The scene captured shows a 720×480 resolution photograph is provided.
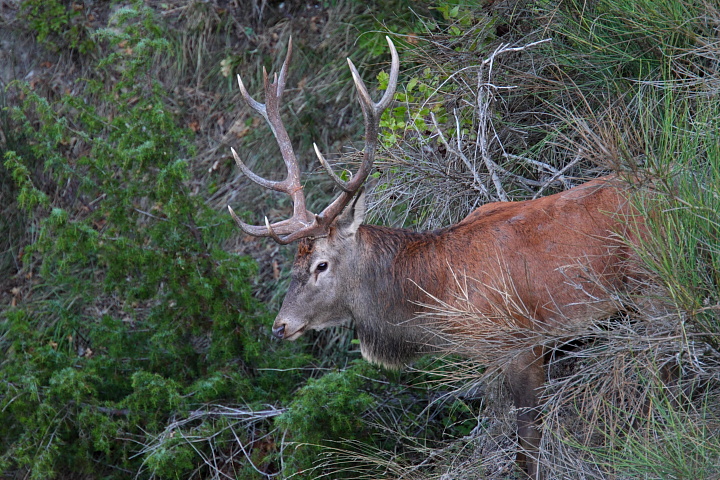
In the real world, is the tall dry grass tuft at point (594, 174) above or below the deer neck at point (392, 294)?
above

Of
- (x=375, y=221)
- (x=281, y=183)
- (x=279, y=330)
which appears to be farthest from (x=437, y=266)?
(x=375, y=221)

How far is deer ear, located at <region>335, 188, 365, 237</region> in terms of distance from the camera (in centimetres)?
424

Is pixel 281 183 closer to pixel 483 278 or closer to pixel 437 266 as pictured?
pixel 437 266

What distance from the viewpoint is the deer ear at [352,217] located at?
13.9ft

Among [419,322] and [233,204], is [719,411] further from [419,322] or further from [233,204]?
[233,204]

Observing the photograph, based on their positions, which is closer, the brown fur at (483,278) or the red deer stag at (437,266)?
the brown fur at (483,278)

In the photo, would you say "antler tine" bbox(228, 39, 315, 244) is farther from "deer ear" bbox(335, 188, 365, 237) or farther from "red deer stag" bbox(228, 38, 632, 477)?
"deer ear" bbox(335, 188, 365, 237)

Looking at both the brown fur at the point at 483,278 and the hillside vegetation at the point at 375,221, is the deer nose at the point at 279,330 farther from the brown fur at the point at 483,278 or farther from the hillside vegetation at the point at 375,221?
the hillside vegetation at the point at 375,221

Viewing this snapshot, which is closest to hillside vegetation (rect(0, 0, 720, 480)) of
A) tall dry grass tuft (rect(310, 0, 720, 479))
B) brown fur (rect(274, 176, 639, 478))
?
tall dry grass tuft (rect(310, 0, 720, 479))

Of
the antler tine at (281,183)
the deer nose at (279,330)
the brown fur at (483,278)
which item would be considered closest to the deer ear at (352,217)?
the brown fur at (483,278)

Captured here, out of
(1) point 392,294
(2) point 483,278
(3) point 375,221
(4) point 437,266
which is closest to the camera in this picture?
(2) point 483,278

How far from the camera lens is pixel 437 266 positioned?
4.08 m

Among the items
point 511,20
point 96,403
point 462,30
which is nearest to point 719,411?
point 511,20

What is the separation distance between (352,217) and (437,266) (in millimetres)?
562
